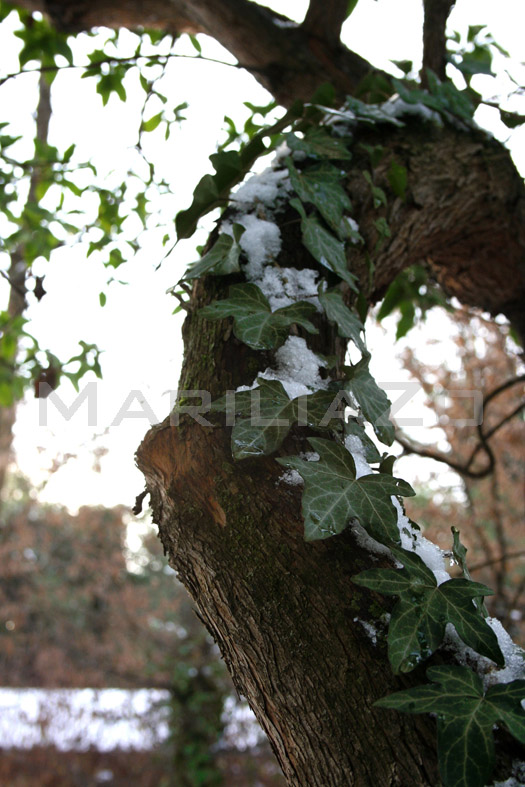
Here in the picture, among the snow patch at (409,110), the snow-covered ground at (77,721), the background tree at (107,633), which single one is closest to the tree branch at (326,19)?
the snow patch at (409,110)

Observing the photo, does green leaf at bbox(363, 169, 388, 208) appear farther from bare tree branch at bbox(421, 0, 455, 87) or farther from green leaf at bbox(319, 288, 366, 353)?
bare tree branch at bbox(421, 0, 455, 87)

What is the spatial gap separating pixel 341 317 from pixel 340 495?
27 centimetres

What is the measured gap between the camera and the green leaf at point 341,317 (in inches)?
30.2

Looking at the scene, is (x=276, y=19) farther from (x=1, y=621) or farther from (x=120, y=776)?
(x=1, y=621)

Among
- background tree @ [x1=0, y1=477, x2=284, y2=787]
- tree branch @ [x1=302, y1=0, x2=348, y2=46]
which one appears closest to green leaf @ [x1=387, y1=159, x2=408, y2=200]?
tree branch @ [x1=302, y1=0, x2=348, y2=46]

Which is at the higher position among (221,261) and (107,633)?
(221,261)

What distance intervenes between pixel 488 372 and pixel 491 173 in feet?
8.99

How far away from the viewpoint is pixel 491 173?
1.27 m

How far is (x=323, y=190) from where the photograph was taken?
2.97ft

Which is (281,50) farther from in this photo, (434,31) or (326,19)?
(434,31)

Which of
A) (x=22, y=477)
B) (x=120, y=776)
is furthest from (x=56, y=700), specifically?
(x=22, y=477)

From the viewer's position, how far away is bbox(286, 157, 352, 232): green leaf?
87 cm

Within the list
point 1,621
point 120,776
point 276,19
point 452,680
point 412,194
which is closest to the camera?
point 452,680

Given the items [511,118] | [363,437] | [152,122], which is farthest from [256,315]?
[152,122]
